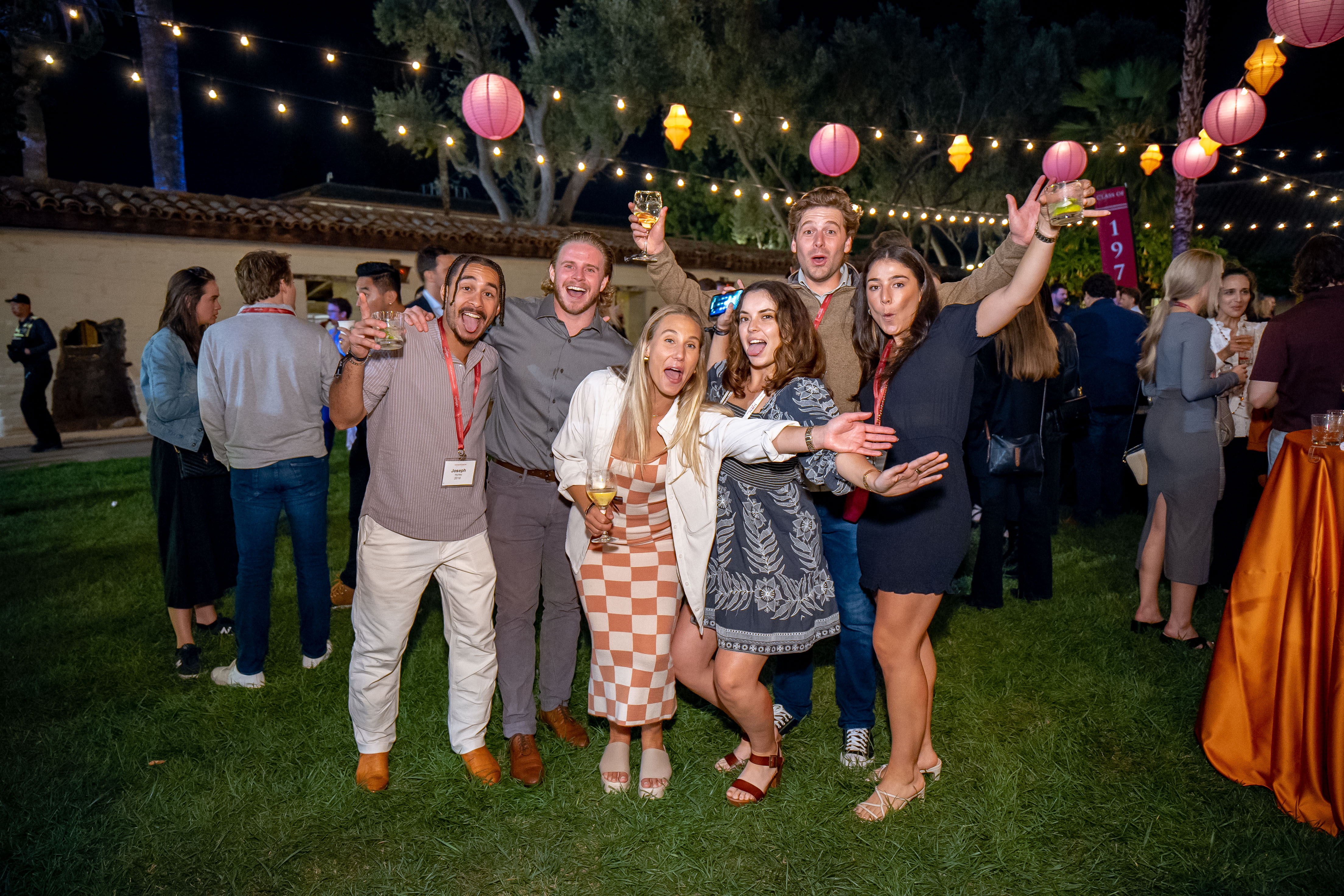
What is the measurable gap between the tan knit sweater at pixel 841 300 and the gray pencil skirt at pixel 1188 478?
1710 millimetres

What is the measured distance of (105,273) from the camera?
37.6 ft

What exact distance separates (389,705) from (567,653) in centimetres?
75

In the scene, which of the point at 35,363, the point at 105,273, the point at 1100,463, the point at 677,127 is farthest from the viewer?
the point at 677,127

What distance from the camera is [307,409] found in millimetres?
3516

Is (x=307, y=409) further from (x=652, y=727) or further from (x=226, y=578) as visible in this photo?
(x=652, y=727)

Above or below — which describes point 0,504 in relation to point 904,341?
below

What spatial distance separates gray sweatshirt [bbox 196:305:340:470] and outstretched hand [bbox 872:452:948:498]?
2603 mm

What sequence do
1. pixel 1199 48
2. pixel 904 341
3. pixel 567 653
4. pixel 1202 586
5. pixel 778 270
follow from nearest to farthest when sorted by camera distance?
pixel 904 341 → pixel 567 653 → pixel 1202 586 → pixel 1199 48 → pixel 778 270

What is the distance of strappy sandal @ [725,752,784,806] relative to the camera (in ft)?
9.15

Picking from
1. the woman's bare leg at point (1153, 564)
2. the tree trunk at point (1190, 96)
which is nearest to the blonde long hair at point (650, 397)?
the woman's bare leg at point (1153, 564)

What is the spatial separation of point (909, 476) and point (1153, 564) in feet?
9.73

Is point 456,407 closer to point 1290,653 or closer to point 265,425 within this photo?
point 265,425

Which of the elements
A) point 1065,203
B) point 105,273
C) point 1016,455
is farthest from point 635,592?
point 105,273

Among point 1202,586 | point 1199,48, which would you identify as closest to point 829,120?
point 1199,48
